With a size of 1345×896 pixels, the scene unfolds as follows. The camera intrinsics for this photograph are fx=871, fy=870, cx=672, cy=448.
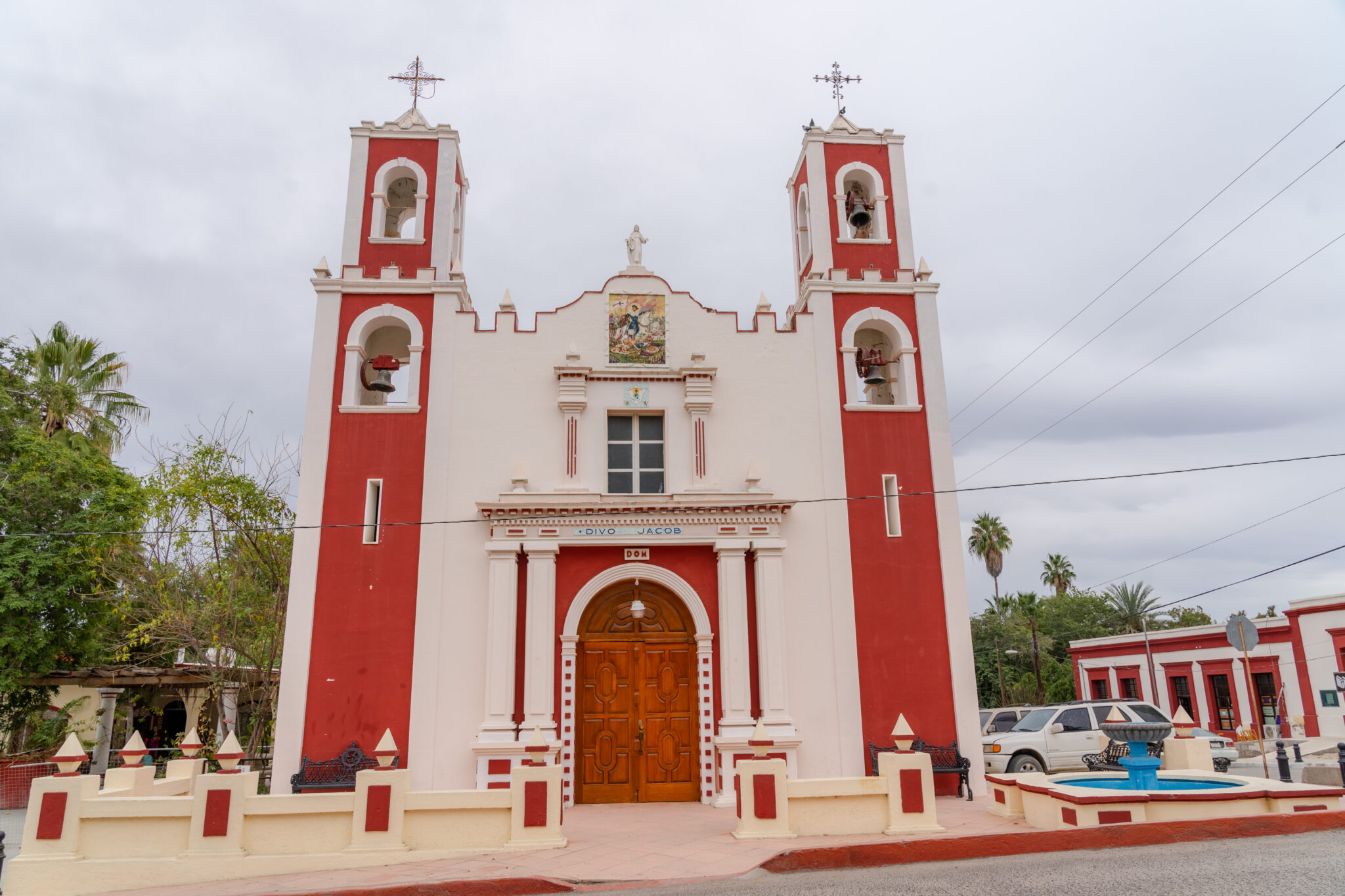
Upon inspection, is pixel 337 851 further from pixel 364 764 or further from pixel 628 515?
pixel 628 515

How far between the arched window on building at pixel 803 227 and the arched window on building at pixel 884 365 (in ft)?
6.68

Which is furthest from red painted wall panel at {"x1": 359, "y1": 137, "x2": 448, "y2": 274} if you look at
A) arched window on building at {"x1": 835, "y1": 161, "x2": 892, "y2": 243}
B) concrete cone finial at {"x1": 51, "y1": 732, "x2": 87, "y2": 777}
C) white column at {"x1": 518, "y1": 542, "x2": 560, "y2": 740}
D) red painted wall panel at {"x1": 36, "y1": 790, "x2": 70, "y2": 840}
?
red painted wall panel at {"x1": 36, "y1": 790, "x2": 70, "y2": 840}

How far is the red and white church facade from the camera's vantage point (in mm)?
13562

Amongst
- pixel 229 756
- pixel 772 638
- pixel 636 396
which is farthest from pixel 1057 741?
pixel 229 756

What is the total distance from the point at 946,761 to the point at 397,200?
14.4m

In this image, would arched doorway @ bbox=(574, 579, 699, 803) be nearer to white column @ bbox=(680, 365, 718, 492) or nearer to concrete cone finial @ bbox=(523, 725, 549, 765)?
Answer: white column @ bbox=(680, 365, 718, 492)

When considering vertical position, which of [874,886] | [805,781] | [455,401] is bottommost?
[874,886]

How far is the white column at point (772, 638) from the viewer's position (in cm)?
1348

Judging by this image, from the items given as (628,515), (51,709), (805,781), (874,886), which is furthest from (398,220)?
(51,709)

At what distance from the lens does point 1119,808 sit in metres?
9.68

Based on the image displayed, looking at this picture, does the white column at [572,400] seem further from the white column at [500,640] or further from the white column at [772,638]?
the white column at [772,638]

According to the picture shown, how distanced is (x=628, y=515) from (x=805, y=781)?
5454mm

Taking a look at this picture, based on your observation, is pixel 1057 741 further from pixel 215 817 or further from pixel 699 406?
pixel 215 817

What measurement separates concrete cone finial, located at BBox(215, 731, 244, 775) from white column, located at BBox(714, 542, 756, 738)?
666cm
